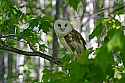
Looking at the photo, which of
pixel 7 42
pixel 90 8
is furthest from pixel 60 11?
pixel 7 42

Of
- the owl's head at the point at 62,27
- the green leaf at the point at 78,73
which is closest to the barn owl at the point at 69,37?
the owl's head at the point at 62,27

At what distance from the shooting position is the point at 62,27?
1742mm

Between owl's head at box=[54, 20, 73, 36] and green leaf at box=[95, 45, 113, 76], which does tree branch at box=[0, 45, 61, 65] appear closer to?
owl's head at box=[54, 20, 73, 36]

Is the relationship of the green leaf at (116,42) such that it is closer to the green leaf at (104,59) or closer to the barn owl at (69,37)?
the green leaf at (104,59)

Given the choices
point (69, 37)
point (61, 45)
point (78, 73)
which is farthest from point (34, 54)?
point (78, 73)

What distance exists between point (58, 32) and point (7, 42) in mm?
330

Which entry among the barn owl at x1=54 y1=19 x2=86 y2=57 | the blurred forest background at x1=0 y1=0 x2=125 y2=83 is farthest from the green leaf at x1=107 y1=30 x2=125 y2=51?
the barn owl at x1=54 y1=19 x2=86 y2=57

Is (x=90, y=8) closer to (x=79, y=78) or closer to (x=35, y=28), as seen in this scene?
(x=35, y=28)

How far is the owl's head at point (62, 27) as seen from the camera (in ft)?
5.62

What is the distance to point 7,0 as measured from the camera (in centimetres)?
170

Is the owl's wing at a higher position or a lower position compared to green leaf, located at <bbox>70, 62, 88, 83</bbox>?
higher

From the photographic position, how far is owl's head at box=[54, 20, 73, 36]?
5.62ft

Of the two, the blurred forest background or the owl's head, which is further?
the owl's head

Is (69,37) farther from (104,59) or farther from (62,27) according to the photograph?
(104,59)
